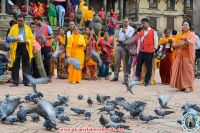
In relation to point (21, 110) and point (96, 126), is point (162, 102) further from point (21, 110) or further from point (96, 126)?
point (21, 110)

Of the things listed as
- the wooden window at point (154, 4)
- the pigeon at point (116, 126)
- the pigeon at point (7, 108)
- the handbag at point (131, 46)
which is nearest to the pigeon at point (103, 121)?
the pigeon at point (116, 126)

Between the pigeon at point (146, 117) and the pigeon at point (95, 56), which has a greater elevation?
the pigeon at point (95, 56)

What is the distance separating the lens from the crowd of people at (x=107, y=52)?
1099cm

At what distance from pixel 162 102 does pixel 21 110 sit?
2433 mm

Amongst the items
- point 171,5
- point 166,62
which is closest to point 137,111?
point 166,62

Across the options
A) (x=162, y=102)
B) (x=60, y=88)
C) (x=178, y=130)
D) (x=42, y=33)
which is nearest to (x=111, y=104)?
(x=162, y=102)

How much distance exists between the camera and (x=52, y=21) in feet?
86.9

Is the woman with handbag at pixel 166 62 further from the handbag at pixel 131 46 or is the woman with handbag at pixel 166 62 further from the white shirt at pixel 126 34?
the white shirt at pixel 126 34

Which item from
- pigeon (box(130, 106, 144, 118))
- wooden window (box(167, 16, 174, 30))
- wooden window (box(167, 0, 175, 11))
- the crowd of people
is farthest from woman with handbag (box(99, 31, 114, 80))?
wooden window (box(167, 0, 175, 11))

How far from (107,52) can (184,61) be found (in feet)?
14.0

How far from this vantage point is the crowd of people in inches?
433

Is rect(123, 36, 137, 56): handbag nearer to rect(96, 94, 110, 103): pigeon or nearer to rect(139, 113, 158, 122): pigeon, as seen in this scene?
rect(96, 94, 110, 103): pigeon

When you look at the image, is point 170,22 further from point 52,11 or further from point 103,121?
point 103,121

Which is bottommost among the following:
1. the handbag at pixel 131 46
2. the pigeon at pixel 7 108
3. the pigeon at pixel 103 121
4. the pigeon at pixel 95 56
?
the pigeon at pixel 103 121
